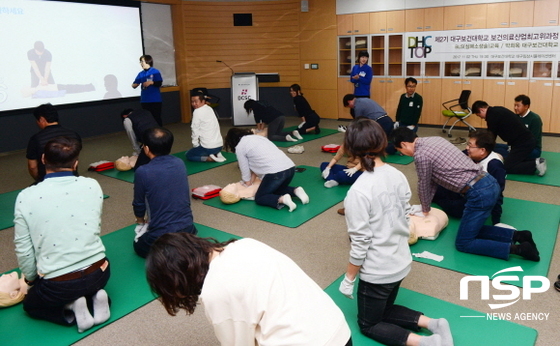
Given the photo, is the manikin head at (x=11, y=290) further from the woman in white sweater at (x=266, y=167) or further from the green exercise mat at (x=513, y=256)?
the green exercise mat at (x=513, y=256)

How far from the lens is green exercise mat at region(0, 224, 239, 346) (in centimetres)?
264

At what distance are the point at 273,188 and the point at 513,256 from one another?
2.27 metres

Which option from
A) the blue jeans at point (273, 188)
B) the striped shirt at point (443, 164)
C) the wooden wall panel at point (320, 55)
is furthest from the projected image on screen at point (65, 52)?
the striped shirt at point (443, 164)

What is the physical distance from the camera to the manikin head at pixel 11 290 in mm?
2951

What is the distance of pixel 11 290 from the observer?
3.00 metres

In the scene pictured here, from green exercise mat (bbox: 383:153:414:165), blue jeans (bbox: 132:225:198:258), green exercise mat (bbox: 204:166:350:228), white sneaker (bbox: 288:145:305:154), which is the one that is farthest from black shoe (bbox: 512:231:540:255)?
white sneaker (bbox: 288:145:305:154)

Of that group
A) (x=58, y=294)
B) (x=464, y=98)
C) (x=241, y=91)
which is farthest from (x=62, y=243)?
(x=241, y=91)

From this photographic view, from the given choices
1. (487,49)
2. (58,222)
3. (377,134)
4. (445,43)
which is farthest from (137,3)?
(377,134)

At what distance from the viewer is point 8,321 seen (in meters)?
2.82

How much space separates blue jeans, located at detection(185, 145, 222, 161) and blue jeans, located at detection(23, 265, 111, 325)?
3.87 meters

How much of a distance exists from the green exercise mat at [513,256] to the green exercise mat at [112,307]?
2.07 meters

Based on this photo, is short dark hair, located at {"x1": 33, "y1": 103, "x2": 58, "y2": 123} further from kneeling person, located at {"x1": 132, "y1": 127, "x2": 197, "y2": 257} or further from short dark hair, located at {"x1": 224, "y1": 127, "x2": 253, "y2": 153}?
short dark hair, located at {"x1": 224, "y1": 127, "x2": 253, "y2": 153}

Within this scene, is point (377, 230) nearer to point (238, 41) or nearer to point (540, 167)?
point (540, 167)

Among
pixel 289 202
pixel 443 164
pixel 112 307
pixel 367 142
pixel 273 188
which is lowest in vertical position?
pixel 112 307
